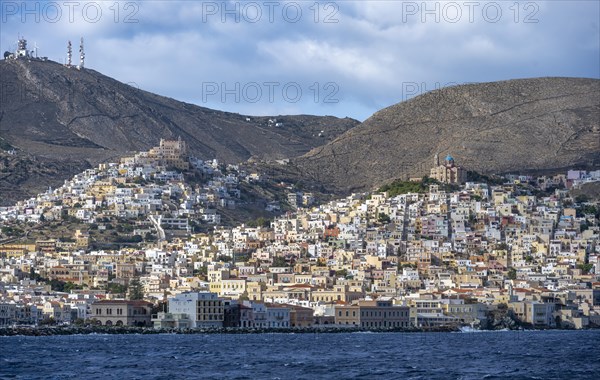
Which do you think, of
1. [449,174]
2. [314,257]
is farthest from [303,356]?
[449,174]

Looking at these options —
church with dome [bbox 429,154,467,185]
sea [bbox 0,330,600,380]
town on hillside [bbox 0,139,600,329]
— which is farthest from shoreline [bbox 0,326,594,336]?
church with dome [bbox 429,154,467,185]

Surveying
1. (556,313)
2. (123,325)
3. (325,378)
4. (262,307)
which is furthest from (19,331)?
(325,378)

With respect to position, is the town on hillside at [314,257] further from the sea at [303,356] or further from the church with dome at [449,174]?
the sea at [303,356]

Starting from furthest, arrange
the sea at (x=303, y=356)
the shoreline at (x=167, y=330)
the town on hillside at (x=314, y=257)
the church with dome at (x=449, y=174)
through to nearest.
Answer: the church with dome at (x=449, y=174) → the town on hillside at (x=314, y=257) → the shoreline at (x=167, y=330) → the sea at (x=303, y=356)

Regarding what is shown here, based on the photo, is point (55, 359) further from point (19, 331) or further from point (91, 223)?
point (91, 223)

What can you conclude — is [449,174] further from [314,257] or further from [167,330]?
[167,330]

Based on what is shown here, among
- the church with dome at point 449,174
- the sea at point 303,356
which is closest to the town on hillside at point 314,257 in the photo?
the church with dome at point 449,174

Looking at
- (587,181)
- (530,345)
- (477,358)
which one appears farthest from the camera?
(587,181)
